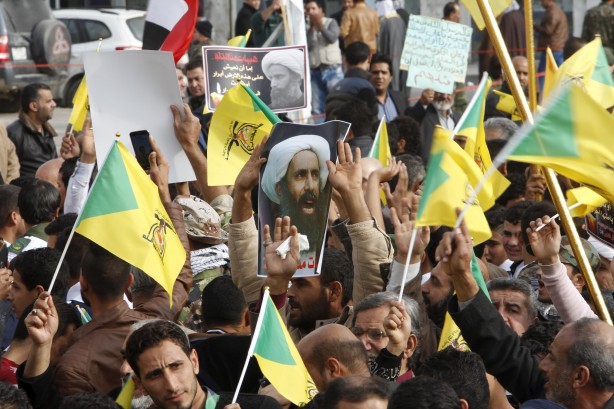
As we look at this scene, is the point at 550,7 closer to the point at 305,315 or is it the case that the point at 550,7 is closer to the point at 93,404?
the point at 305,315

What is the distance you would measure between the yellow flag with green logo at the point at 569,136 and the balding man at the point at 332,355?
3.58 ft

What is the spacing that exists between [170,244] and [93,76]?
1.61m

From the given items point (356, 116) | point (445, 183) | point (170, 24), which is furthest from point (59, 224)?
point (445, 183)

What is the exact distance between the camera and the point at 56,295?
22.0ft

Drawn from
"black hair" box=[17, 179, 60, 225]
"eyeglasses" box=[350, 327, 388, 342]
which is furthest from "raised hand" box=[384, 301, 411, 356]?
"black hair" box=[17, 179, 60, 225]

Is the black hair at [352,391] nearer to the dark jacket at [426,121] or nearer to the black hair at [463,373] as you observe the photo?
the black hair at [463,373]

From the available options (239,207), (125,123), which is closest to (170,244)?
(239,207)

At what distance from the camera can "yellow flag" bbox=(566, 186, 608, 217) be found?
6.69 metres

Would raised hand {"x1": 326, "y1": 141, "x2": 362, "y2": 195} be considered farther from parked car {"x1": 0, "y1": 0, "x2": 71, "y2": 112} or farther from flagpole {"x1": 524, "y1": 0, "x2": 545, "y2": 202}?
parked car {"x1": 0, "y1": 0, "x2": 71, "y2": 112}

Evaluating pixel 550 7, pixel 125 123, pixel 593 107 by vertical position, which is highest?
pixel 593 107

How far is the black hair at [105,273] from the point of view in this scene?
600 centimetres

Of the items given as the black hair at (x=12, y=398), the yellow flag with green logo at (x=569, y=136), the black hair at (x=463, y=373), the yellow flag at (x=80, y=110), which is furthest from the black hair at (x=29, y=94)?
the yellow flag with green logo at (x=569, y=136)

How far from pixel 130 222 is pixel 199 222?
1.23 meters

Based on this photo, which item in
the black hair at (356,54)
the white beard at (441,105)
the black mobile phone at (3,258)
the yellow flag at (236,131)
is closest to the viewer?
the black mobile phone at (3,258)
